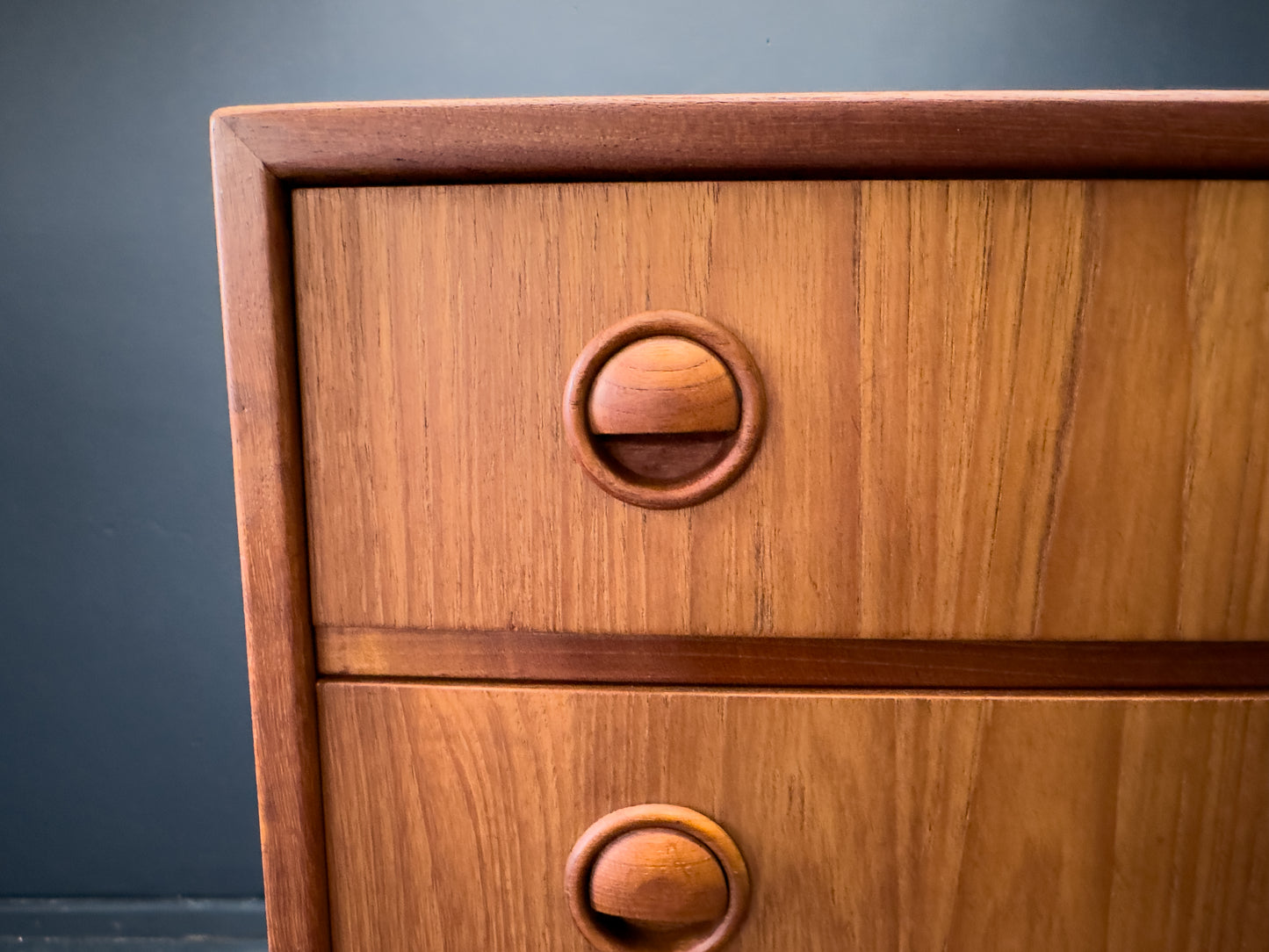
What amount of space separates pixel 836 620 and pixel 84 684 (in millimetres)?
744

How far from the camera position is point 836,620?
270mm

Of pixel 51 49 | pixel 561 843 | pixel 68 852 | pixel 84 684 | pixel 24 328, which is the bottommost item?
pixel 68 852

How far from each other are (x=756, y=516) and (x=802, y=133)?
0.13 m

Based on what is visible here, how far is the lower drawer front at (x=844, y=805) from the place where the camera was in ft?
0.89

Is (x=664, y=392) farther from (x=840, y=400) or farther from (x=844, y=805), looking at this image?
(x=844, y=805)

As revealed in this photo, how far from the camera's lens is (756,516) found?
0.26m

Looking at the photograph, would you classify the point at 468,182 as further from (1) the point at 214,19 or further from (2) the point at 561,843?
(1) the point at 214,19

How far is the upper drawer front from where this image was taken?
0.25 meters

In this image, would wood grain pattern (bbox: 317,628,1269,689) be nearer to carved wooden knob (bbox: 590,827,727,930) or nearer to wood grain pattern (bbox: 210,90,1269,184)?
carved wooden knob (bbox: 590,827,727,930)

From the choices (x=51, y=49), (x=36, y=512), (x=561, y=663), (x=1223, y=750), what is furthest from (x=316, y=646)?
(x=51, y=49)

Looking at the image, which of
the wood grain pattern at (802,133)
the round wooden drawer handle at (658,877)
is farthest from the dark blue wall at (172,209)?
the round wooden drawer handle at (658,877)

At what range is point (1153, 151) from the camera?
0.24 m

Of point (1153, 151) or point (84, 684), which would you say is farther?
point (84, 684)

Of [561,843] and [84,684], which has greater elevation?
[561,843]
